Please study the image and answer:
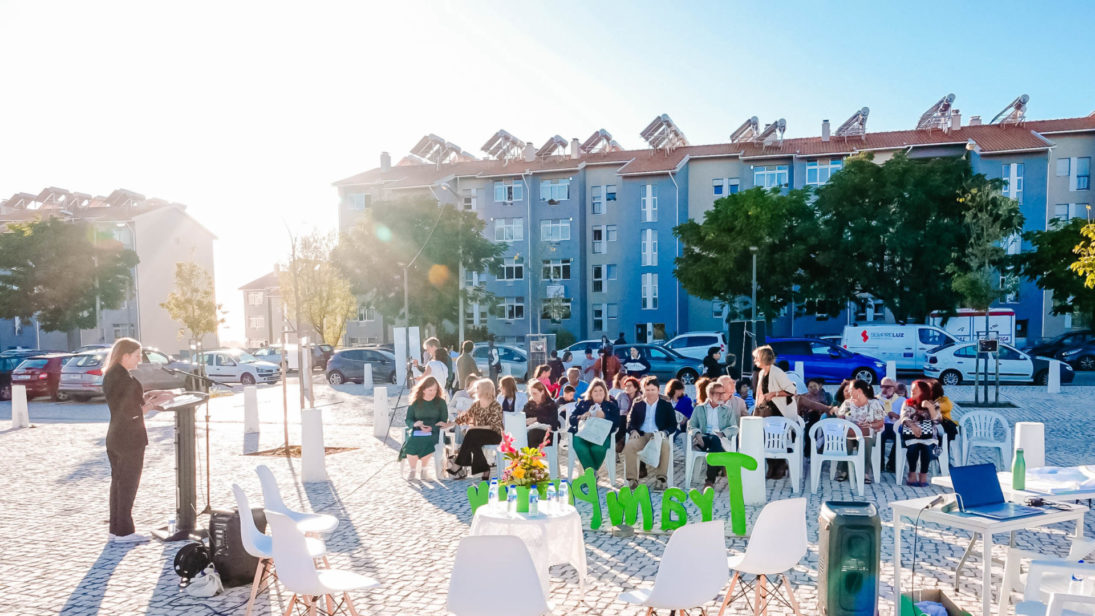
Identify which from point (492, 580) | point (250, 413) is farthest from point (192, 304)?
point (492, 580)

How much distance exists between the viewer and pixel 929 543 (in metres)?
6.47

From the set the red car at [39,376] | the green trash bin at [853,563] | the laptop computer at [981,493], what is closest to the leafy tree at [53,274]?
the red car at [39,376]

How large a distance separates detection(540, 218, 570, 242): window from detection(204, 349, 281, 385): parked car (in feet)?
67.6

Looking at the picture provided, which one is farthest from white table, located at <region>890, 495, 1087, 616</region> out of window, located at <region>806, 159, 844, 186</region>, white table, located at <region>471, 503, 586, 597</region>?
window, located at <region>806, 159, 844, 186</region>

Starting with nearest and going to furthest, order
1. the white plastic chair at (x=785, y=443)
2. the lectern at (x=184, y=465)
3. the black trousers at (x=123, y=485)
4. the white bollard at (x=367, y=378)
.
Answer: the lectern at (x=184, y=465) → the black trousers at (x=123, y=485) → the white plastic chair at (x=785, y=443) → the white bollard at (x=367, y=378)

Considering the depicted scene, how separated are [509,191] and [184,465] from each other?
131 feet

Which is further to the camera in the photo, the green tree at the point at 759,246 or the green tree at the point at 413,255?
the green tree at the point at 413,255

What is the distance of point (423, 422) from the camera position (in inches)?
384

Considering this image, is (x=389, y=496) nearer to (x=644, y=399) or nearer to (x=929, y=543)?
(x=644, y=399)

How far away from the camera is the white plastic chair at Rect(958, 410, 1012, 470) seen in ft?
29.1

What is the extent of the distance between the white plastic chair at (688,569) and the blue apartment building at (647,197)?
3572 cm

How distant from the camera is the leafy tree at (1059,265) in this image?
30.4 meters

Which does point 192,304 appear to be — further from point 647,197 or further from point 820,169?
point 820,169

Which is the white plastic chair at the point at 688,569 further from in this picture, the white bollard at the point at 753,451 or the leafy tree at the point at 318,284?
the leafy tree at the point at 318,284
